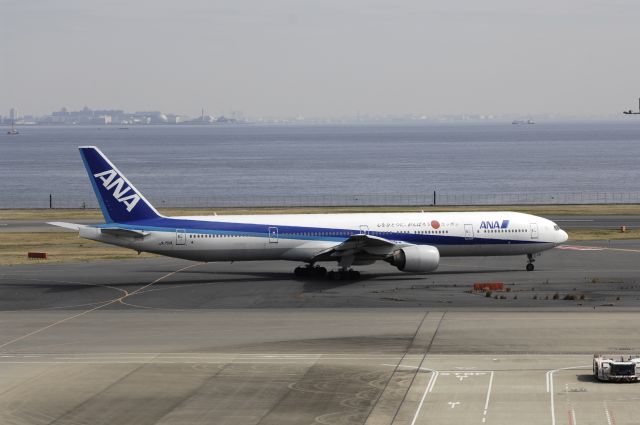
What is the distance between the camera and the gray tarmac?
35094 millimetres

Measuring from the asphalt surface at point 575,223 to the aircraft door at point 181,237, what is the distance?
39.1m

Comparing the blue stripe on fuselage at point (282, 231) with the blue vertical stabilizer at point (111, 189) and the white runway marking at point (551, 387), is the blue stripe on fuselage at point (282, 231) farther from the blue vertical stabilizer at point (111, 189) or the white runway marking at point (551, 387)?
the white runway marking at point (551, 387)

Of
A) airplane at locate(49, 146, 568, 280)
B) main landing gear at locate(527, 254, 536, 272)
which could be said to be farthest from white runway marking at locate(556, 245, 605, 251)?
airplane at locate(49, 146, 568, 280)

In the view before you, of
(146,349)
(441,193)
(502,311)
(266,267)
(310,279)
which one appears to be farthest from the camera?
(441,193)

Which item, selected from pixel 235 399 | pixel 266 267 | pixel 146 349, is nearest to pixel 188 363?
pixel 146 349

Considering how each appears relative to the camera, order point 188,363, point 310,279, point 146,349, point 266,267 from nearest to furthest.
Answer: point 188,363 < point 146,349 < point 310,279 < point 266,267

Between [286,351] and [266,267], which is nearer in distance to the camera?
[286,351]

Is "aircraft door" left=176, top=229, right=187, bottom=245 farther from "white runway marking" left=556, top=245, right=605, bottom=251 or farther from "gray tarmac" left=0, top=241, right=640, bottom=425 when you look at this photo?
"white runway marking" left=556, top=245, right=605, bottom=251

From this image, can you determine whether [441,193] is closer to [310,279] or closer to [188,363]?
[310,279]

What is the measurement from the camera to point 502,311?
54.3 meters

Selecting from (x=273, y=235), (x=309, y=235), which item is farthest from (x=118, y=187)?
(x=309, y=235)

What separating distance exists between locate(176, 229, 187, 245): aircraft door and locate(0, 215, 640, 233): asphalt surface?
39069 millimetres

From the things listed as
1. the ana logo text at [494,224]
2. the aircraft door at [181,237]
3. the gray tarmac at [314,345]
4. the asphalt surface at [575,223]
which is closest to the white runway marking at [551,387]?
the gray tarmac at [314,345]

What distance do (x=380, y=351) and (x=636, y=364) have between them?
10.7 meters
